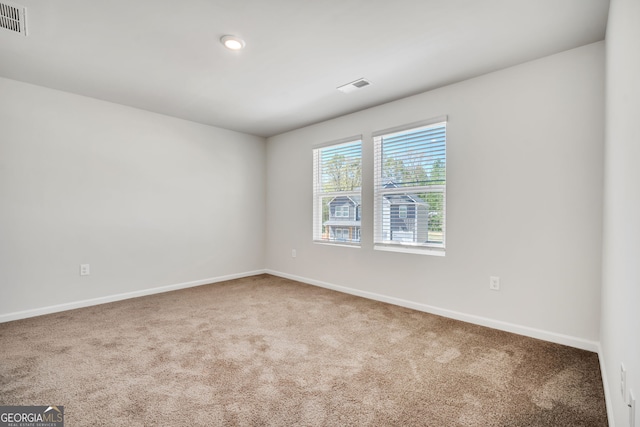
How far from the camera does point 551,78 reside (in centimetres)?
248

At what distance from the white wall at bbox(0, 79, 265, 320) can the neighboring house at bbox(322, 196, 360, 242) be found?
5.11 feet

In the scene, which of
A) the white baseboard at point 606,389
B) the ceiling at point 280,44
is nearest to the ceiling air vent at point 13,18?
the ceiling at point 280,44

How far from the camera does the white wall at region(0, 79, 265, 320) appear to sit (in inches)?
120

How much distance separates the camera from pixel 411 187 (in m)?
3.41

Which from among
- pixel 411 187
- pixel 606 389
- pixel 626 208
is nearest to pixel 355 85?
pixel 411 187

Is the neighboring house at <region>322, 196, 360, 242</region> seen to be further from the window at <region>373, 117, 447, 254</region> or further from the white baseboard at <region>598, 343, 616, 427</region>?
the white baseboard at <region>598, 343, 616, 427</region>

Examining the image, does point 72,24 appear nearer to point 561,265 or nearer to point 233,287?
point 233,287

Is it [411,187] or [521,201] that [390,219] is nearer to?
[411,187]

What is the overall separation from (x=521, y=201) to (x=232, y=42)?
2730mm

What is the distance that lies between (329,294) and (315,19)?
10.0 ft

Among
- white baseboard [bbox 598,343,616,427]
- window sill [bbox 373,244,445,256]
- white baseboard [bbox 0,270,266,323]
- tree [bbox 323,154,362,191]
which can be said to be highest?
tree [bbox 323,154,362,191]

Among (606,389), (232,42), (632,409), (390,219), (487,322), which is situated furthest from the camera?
(390,219)

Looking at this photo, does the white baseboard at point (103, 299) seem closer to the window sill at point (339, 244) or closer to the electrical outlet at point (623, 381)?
the window sill at point (339, 244)

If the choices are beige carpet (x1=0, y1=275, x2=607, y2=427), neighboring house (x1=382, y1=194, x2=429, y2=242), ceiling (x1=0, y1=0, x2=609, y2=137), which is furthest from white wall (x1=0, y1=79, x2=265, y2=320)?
neighboring house (x1=382, y1=194, x2=429, y2=242)
